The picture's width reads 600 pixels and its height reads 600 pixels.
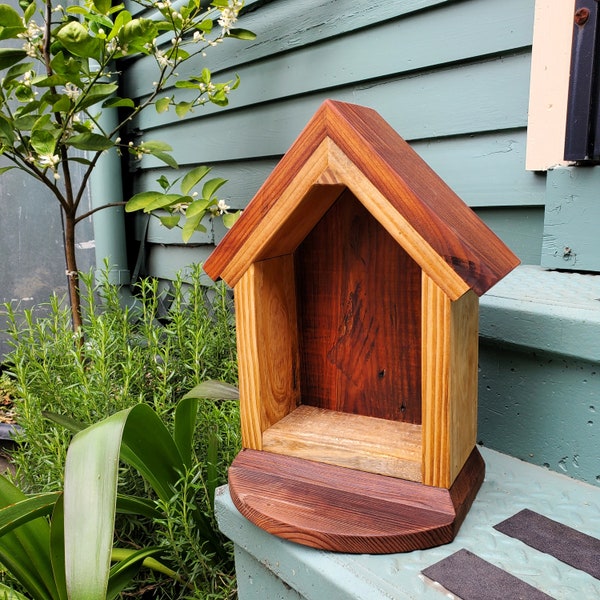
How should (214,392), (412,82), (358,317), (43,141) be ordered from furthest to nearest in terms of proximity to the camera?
(43,141), (412,82), (214,392), (358,317)

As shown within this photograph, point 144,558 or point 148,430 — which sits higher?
point 148,430

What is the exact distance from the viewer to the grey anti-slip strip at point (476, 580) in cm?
64

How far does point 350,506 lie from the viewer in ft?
2.48

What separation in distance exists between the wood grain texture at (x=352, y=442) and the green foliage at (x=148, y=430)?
0.86 ft

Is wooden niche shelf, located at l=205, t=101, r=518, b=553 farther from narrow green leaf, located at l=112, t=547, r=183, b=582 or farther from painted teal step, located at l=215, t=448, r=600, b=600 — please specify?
narrow green leaf, located at l=112, t=547, r=183, b=582

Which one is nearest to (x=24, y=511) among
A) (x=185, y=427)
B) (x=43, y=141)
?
(x=185, y=427)

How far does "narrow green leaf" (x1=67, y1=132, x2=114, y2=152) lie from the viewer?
1825 millimetres

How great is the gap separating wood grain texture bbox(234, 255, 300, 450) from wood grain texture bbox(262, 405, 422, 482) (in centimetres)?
3

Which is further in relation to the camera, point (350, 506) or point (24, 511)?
point (24, 511)

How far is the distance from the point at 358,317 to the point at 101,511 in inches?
18.7

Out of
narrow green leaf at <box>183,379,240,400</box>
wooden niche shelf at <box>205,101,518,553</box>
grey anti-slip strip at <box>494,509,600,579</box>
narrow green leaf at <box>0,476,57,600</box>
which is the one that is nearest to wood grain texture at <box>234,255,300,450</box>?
wooden niche shelf at <box>205,101,518,553</box>

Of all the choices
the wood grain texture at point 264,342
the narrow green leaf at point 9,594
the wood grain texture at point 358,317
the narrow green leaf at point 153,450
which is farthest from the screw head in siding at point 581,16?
the narrow green leaf at point 9,594

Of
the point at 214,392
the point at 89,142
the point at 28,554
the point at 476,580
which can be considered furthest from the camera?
the point at 89,142

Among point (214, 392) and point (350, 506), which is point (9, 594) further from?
point (350, 506)
